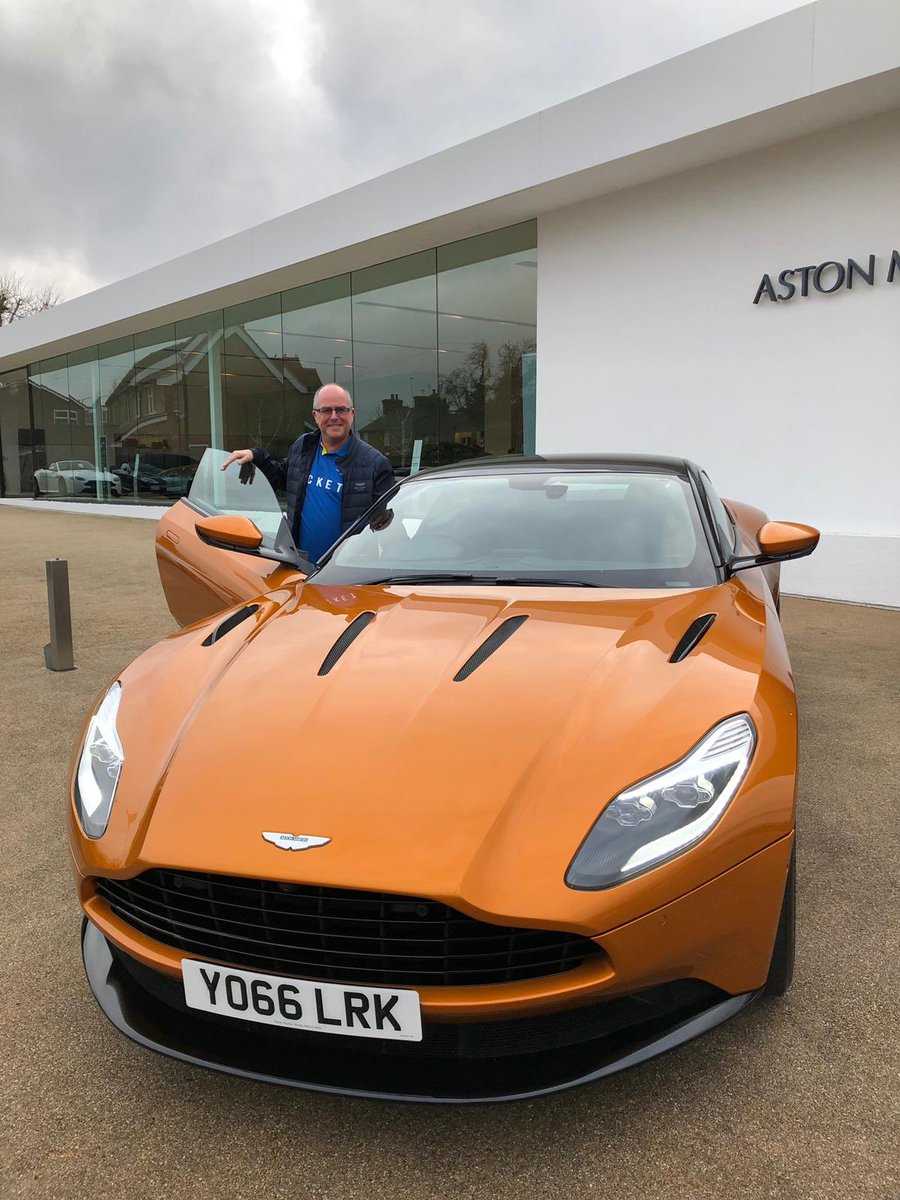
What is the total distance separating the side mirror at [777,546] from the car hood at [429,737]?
33 cm

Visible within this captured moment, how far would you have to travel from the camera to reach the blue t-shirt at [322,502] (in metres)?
4.18

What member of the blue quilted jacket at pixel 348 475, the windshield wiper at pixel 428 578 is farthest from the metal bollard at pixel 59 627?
the windshield wiper at pixel 428 578

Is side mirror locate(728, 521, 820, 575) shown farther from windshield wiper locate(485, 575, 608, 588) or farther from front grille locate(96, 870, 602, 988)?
front grille locate(96, 870, 602, 988)

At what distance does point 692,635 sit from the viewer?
207 cm

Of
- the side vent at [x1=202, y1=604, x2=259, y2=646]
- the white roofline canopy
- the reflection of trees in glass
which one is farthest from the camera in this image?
the reflection of trees in glass

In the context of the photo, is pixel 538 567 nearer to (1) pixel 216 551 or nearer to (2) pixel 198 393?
(1) pixel 216 551

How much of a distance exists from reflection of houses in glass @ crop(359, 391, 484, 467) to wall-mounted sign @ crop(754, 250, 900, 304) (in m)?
4.47

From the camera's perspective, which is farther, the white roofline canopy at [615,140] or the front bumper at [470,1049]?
the white roofline canopy at [615,140]

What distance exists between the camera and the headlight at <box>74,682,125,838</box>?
173 centimetres

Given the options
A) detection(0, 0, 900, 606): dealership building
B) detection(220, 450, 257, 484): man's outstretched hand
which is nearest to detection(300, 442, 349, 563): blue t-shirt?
detection(220, 450, 257, 484): man's outstretched hand

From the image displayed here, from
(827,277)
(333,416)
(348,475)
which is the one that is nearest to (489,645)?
(348,475)

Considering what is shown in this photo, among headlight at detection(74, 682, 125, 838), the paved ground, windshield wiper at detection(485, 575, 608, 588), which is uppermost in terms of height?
windshield wiper at detection(485, 575, 608, 588)

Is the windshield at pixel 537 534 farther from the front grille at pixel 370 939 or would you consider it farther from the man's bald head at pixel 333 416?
the front grille at pixel 370 939

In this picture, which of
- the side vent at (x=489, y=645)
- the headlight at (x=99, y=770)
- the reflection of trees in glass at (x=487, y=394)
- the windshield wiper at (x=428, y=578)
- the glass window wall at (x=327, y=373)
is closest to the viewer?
the headlight at (x=99, y=770)
